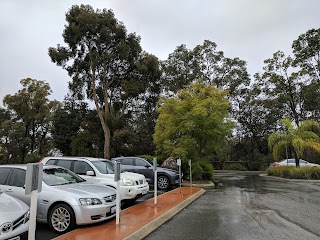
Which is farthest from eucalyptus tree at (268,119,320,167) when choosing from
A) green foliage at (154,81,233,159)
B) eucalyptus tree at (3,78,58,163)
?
eucalyptus tree at (3,78,58,163)

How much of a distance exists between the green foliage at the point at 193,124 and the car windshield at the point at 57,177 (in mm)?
9425

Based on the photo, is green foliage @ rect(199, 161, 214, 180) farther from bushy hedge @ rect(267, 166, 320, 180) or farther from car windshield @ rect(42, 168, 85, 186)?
car windshield @ rect(42, 168, 85, 186)

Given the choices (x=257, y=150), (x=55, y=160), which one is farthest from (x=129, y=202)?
(x=257, y=150)

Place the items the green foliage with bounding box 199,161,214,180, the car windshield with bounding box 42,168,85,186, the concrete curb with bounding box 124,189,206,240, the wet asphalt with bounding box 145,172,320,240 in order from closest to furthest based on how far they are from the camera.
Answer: the concrete curb with bounding box 124,189,206,240 < the wet asphalt with bounding box 145,172,320,240 < the car windshield with bounding box 42,168,85,186 < the green foliage with bounding box 199,161,214,180

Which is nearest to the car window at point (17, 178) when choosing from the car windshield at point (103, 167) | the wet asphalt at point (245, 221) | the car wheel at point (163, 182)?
the car windshield at point (103, 167)

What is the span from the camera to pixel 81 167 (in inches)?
361

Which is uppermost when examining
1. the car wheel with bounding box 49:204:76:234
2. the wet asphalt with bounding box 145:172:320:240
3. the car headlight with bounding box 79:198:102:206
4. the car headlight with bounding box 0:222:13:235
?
the car headlight with bounding box 79:198:102:206

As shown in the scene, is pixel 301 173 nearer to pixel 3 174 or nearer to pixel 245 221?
pixel 245 221

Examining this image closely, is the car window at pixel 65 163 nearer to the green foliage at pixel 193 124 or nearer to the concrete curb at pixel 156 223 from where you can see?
the concrete curb at pixel 156 223

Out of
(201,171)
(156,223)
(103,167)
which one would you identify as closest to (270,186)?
(201,171)

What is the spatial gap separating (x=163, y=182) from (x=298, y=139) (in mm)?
12431

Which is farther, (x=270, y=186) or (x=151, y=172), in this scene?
(x=270, y=186)

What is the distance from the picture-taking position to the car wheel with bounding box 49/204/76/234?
6.00m

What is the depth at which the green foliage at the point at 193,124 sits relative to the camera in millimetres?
16859
